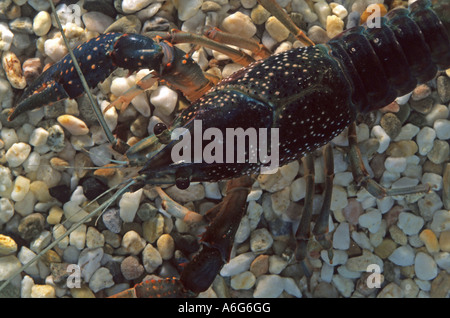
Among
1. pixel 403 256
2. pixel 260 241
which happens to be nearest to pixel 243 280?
pixel 260 241

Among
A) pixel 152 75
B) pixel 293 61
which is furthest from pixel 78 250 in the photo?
pixel 293 61

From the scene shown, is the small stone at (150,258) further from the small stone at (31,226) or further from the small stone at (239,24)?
the small stone at (239,24)

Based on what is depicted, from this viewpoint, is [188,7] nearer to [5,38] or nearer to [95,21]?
[95,21]

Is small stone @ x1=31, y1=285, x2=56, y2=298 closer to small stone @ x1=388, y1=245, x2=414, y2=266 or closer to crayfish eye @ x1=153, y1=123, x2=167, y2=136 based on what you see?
crayfish eye @ x1=153, y1=123, x2=167, y2=136

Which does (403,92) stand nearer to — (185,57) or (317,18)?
(317,18)

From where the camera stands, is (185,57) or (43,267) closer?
(185,57)
